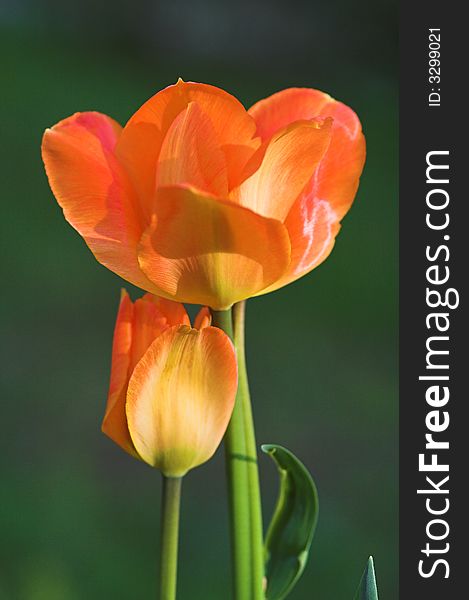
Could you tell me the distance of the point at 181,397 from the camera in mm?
292

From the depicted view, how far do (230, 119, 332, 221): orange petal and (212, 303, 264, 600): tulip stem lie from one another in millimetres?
35

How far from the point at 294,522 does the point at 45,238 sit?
1.13m

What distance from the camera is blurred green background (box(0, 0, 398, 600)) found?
0.96 m

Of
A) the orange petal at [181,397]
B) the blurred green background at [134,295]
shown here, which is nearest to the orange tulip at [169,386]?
the orange petal at [181,397]

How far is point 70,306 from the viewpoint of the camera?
1.34 metres

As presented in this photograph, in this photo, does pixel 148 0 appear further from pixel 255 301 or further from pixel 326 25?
pixel 255 301

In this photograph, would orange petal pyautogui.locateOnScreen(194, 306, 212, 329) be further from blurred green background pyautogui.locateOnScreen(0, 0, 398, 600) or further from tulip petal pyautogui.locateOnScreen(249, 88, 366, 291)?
blurred green background pyautogui.locateOnScreen(0, 0, 398, 600)

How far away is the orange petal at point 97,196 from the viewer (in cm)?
30

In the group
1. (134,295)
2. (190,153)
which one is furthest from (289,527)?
(134,295)

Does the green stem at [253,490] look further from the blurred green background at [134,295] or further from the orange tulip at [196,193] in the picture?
the blurred green background at [134,295]

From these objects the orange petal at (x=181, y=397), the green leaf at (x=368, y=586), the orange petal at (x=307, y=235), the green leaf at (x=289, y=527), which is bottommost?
the green leaf at (x=368, y=586)

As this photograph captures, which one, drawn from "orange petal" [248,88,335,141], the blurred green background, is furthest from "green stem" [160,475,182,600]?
the blurred green background

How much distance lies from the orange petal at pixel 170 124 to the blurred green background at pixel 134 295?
0.57 meters

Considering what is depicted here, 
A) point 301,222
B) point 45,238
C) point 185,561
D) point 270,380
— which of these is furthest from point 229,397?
point 45,238
